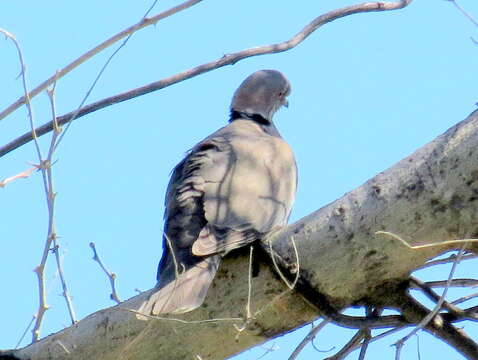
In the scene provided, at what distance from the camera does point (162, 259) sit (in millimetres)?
3312

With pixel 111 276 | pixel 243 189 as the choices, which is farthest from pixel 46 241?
pixel 243 189

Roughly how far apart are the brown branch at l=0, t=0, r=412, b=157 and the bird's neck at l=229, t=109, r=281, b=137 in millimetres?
1901

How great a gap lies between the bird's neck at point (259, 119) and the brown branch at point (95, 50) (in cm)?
238

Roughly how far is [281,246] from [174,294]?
0.35 meters

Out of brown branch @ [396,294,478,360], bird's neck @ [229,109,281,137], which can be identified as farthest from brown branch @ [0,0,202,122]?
bird's neck @ [229,109,281,137]

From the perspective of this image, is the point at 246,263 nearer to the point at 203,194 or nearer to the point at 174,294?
the point at 174,294

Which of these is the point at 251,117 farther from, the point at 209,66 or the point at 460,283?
the point at 460,283

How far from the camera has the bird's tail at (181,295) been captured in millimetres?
2547

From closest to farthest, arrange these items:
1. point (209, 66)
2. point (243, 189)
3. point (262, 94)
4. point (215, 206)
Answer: point (209, 66), point (215, 206), point (243, 189), point (262, 94)

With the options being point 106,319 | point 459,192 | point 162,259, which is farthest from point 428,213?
point 162,259

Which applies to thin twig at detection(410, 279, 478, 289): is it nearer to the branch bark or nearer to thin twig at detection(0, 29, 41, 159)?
the branch bark

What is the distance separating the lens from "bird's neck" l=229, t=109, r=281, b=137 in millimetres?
4863

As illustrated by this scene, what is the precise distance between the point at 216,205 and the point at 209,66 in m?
0.85

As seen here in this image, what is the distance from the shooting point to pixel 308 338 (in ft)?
8.20
